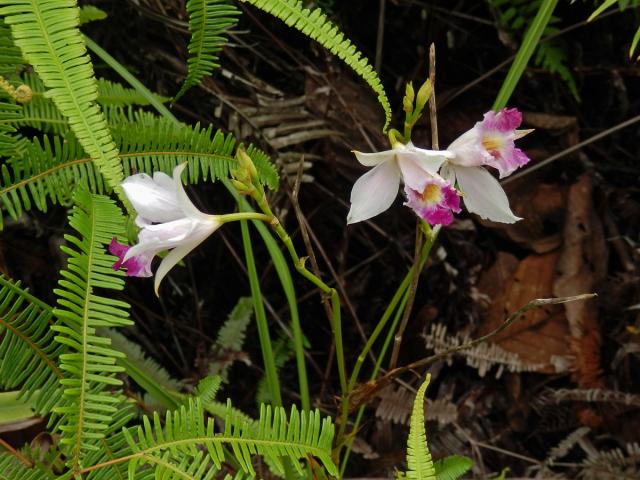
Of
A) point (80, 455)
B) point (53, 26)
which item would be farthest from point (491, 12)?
point (80, 455)

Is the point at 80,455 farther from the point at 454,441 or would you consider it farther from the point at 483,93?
the point at 483,93

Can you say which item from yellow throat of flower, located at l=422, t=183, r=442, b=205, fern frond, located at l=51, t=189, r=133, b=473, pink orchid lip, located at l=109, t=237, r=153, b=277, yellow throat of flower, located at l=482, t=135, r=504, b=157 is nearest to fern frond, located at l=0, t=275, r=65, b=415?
fern frond, located at l=51, t=189, r=133, b=473

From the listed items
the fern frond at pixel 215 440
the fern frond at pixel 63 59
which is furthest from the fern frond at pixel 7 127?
the fern frond at pixel 215 440

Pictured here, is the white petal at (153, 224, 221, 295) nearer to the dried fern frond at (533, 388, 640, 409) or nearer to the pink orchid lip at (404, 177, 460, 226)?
the pink orchid lip at (404, 177, 460, 226)

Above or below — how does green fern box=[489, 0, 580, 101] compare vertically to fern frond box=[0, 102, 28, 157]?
above

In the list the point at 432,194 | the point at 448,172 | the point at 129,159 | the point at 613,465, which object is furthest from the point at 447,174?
the point at 613,465

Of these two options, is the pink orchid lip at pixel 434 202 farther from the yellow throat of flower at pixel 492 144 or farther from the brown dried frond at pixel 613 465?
the brown dried frond at pixel 613 465
